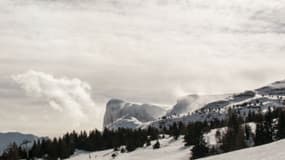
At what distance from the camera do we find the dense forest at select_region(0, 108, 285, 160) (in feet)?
251

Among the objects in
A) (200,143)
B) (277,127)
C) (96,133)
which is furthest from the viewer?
(96,133)

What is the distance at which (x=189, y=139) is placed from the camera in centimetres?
8781

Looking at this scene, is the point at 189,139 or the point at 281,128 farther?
the point at 189,139

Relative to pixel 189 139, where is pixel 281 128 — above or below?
below

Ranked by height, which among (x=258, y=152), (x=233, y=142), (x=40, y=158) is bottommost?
(x=258, y=152)

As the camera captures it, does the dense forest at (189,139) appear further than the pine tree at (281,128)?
No

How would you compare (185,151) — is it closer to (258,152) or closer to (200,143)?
Result: (200,143)

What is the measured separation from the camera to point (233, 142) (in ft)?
247

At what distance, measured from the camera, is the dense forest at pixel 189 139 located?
7638 centimetres

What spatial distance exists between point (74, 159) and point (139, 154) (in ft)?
90.2

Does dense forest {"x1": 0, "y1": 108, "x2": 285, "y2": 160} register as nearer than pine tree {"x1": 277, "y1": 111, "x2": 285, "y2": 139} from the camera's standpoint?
Yes

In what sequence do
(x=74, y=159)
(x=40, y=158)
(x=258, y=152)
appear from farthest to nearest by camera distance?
(x=40, y=158)
(x=74, y=159)
(x=258, y=152)

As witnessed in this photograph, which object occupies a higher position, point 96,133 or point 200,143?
point 96,133

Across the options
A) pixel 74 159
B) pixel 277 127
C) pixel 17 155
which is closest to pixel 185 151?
pixel 277 127
